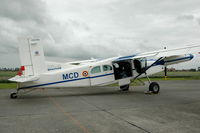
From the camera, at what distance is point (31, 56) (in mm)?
10531

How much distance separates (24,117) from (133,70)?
8648mm

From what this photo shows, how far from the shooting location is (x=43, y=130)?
4922 mm

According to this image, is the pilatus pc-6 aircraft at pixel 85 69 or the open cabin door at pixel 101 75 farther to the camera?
the open cabin door at pixel 101 75

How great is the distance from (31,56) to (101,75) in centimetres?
460

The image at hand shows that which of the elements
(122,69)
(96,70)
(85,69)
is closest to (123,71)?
(122,69)

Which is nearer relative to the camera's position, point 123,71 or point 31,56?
point 31,56

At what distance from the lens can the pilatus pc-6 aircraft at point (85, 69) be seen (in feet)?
34.4

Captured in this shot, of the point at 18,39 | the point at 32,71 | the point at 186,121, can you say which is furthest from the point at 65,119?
the point at 18,39

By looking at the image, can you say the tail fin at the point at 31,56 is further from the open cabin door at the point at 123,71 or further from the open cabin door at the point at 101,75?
the open cabin door at the point at 123,71

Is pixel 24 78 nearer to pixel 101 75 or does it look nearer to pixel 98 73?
pixel 98 73

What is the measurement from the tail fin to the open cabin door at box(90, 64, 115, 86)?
3261 mm

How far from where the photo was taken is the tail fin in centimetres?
1041

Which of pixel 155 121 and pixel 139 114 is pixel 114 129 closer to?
pixel 155 121

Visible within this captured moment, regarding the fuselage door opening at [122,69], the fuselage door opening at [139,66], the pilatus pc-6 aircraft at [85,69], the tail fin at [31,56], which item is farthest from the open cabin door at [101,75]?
the tail fin at [31,56]
